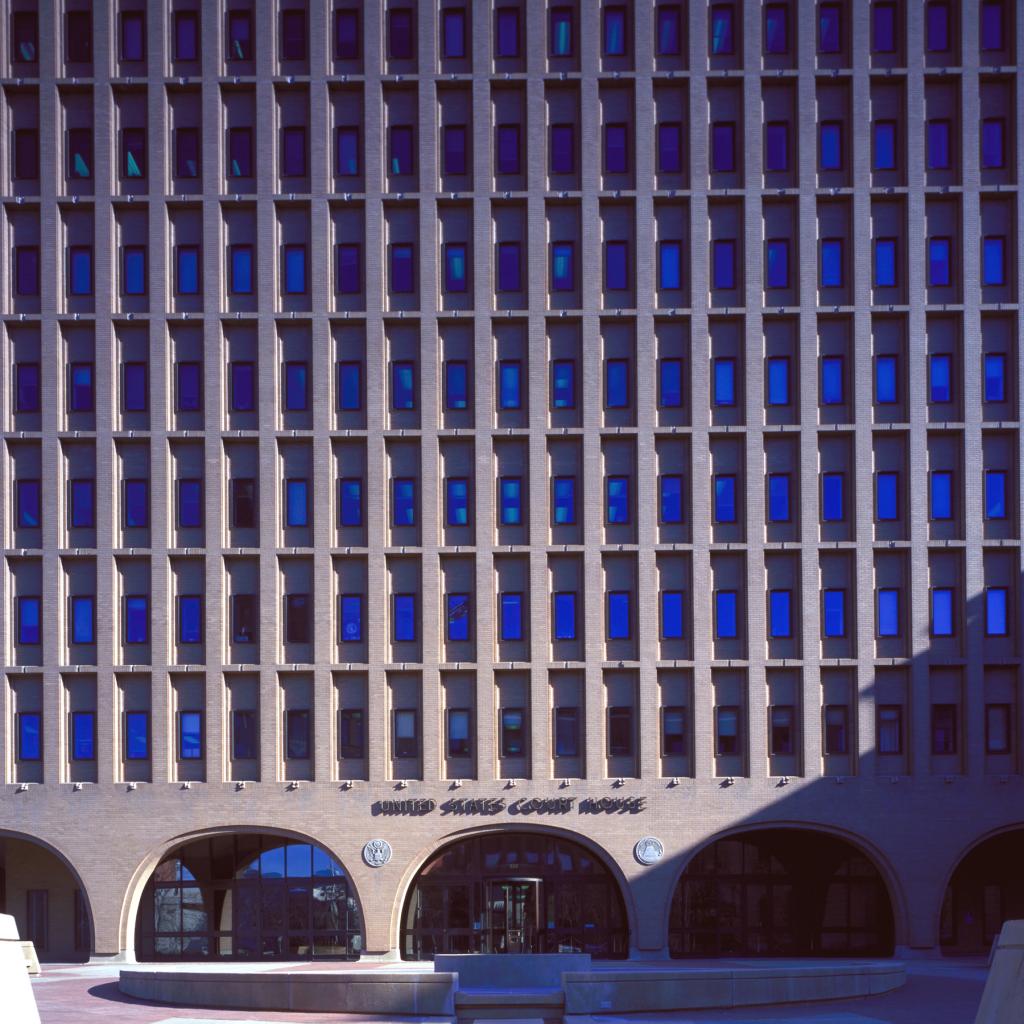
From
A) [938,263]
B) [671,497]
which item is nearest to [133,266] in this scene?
[671,497]

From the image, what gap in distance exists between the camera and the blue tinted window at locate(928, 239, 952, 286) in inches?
1854

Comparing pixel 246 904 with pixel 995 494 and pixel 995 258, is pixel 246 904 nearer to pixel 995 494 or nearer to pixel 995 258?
pixel 995 494

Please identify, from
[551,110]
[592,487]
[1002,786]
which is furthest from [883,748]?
[551,110]

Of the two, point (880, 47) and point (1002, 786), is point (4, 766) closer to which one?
point (1002, 786)

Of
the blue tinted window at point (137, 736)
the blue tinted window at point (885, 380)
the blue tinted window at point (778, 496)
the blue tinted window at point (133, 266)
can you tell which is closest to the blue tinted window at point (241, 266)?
the blue tinted window at point (133, 266)

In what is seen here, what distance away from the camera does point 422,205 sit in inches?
1859

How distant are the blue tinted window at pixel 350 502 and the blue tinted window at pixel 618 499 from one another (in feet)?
26.6

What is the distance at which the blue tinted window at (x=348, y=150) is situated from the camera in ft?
156

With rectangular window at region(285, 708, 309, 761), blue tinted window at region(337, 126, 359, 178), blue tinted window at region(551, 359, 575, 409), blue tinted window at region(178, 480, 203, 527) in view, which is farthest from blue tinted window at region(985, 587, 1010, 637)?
blue tinted window at region(178, 480, 203, 527)

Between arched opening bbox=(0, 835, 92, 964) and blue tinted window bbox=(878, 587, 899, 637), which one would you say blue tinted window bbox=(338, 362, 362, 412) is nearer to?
→ arched opening bbox=(0, 835, 92, 964)

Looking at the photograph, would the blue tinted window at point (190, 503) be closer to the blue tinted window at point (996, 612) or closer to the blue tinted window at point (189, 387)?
the blue tinted window at point (189, 387)

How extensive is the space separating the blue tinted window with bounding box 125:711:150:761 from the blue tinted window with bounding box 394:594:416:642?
8.51m

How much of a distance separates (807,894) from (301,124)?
3059cm

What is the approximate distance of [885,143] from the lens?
4750 cm
